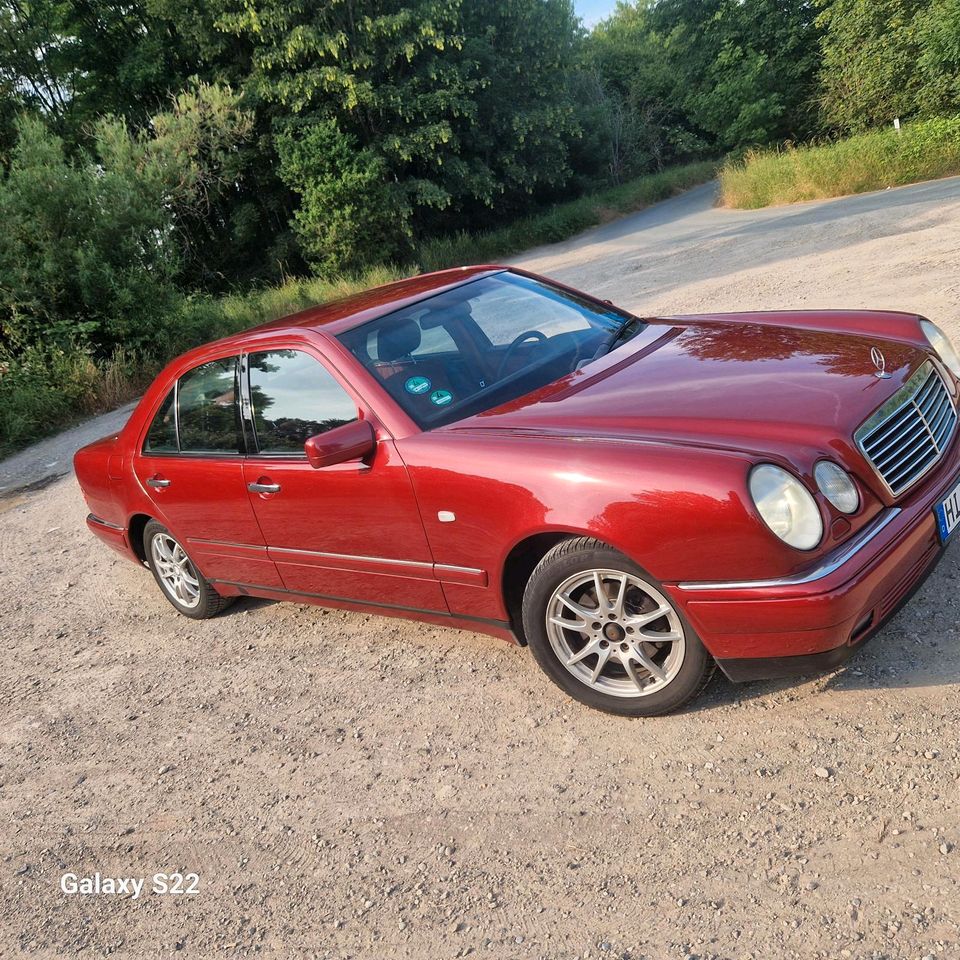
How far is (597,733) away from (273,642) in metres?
2.11

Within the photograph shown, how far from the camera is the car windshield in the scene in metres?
3.70

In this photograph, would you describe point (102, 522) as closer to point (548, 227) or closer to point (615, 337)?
point (615, 337)

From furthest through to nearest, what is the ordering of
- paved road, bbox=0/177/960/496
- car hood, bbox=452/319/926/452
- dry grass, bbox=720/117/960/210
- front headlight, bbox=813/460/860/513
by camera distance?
dry grass, bbox=720/117/960/210
paved road, bbox=0/177/960/496
car hood, bbox=452/319/926/452
front headlight, bbox=813/460/860/513

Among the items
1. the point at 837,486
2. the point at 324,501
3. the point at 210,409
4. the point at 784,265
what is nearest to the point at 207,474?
the point at 210,409

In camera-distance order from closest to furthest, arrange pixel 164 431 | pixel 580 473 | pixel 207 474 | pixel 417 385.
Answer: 1. pixel 580 473
2. pixel 417 385
3. pixel 207 474
4. pixel 164 431

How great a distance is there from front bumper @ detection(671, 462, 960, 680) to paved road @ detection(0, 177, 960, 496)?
195 inches

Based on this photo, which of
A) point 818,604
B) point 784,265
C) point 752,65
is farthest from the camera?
point 752,65

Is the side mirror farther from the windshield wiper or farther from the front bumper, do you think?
the front bumper

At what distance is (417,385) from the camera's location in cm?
372

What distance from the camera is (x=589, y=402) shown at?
3.39 metres

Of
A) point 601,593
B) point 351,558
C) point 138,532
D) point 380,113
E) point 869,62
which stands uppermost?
point 380,113

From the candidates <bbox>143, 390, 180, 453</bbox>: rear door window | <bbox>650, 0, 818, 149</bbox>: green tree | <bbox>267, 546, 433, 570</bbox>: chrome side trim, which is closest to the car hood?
<bbox>267, 546, 433, 570</bbox>: chrome side trim

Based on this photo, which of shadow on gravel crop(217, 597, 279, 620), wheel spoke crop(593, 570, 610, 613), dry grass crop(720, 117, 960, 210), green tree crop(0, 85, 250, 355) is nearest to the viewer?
wheel spoke crop(593, 570, 610, 613)

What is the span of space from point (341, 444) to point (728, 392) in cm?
150
